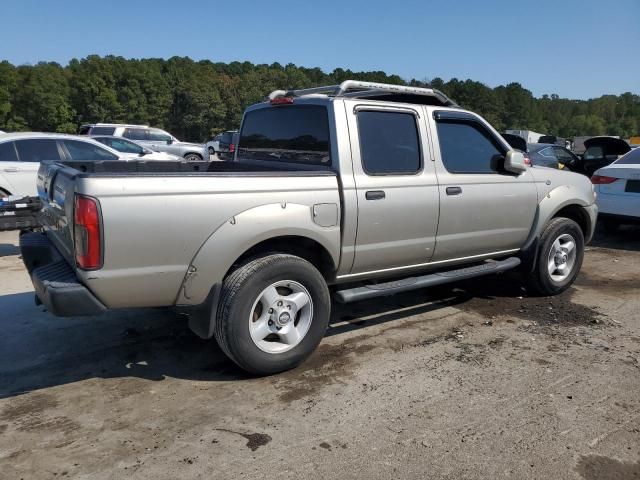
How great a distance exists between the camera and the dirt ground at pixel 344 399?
2.85m

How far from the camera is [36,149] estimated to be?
9039mm

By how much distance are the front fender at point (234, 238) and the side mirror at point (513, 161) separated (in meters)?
2.33

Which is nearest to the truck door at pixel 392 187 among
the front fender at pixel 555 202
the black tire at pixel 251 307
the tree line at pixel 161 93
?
the black tire at pixel 251 307

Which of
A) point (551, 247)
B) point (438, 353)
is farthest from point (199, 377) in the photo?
point (551, 247)

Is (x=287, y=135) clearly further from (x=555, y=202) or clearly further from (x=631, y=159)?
(x=631, y=159)

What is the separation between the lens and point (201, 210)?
11.0 feet

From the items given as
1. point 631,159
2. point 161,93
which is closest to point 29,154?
point 631,159

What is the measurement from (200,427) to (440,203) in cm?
266

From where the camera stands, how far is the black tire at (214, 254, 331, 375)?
355cm

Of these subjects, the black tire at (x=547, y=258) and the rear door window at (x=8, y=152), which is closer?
the black tire at (x=547, y=258)

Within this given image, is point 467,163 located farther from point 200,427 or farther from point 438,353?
point 200,427

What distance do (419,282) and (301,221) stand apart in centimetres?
133

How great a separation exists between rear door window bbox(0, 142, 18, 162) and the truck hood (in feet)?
42.7

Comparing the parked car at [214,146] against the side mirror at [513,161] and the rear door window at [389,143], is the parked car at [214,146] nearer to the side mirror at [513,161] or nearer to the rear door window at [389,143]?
the side mirror at [513,161]
